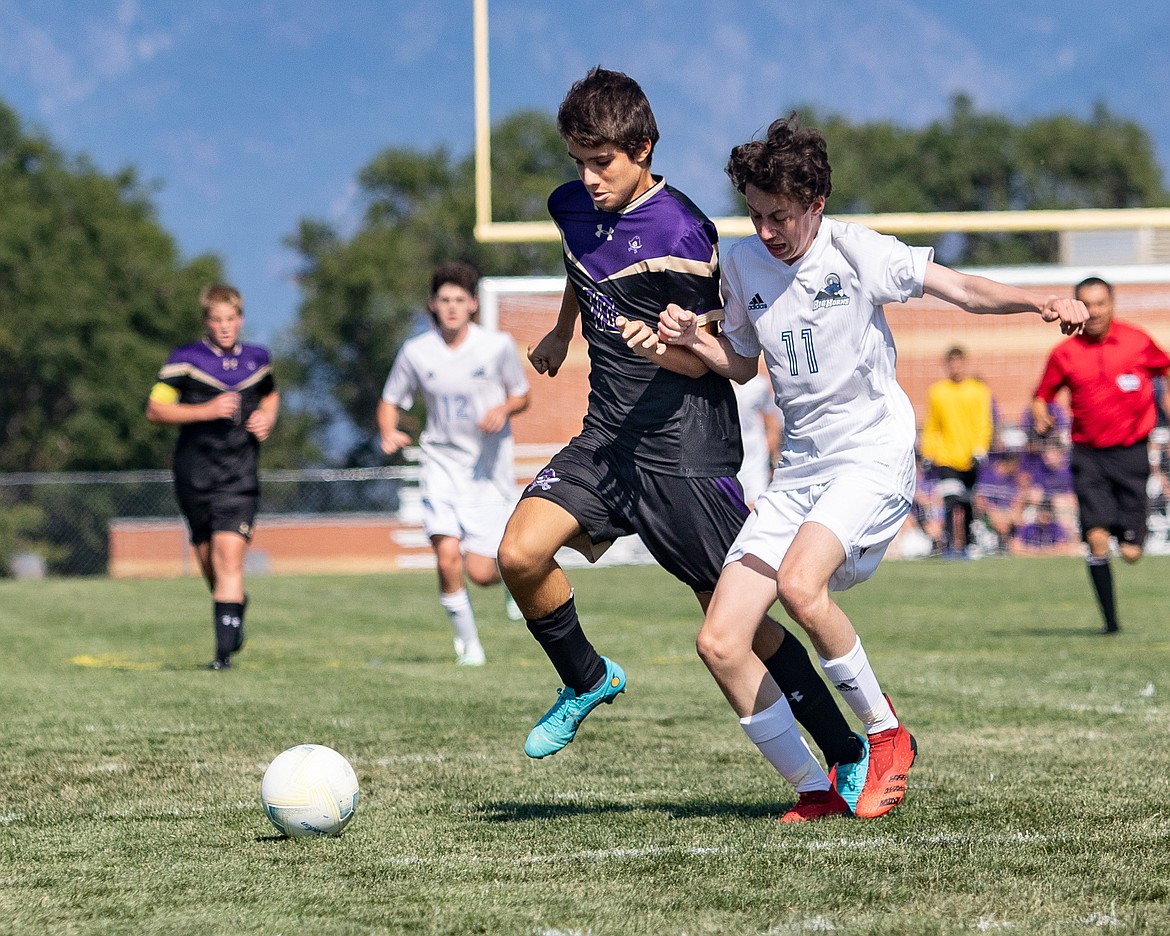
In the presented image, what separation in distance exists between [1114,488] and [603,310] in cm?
634

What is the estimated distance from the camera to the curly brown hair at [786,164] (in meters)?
4.17

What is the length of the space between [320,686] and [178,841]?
365 cm

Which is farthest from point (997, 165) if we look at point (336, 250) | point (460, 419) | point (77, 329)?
point (460, 419)

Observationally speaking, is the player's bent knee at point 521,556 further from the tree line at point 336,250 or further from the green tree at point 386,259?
the green tree at point 386,259

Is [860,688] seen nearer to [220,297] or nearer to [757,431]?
[220,297]

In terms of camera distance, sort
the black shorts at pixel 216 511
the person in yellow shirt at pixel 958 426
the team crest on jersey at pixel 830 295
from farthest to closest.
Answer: the person in yellow shirt at pixel 958 426
the black shorts at pixel 216 511
the team crest on jersey at pixel 830 295

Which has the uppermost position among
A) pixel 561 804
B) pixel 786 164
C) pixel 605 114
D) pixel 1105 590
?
pixel 605 114

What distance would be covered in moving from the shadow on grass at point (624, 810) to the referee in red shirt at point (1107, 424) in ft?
19.3

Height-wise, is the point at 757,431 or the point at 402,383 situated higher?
the point at 402,383

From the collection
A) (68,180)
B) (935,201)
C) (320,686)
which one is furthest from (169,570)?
(935,201)

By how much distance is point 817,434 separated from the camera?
14.4 ft

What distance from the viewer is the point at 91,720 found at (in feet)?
21.4

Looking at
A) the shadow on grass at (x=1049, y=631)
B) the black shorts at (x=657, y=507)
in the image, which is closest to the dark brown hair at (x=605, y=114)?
the black shorts at (x=657, y=507)

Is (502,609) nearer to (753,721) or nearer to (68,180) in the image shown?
(753,721)
